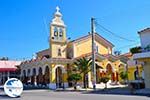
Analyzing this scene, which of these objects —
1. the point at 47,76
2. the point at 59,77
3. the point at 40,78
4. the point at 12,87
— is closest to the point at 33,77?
the point at 40,78

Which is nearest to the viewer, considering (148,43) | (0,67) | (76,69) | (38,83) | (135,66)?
(148,43)

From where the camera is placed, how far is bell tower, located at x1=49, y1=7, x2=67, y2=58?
51.5 meters

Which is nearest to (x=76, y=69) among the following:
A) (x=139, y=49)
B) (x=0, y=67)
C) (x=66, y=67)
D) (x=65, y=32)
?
(x=66, y=67)

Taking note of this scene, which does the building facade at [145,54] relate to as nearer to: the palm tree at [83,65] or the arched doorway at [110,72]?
the palm tree at [83,65]

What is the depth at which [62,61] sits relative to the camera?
50.9 meters

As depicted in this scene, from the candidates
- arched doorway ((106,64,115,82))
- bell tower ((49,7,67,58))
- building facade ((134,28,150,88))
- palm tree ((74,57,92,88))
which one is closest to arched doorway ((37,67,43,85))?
bell tower ((49,7,67,58))

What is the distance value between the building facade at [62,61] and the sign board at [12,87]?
2829cm

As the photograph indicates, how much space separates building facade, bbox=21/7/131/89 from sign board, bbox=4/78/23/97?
92.8 feet

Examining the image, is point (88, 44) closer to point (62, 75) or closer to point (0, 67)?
point (62, 75)

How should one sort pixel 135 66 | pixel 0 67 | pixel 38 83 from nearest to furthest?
pixel 135 66 → pixel 38 83 → pixel 0 67

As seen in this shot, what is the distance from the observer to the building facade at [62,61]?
5075 centimetres

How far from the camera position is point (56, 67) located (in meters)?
50.4

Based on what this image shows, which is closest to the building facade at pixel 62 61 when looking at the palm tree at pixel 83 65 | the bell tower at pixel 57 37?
the bell tower at pixel 57 37

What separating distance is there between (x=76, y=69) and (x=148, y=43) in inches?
642
